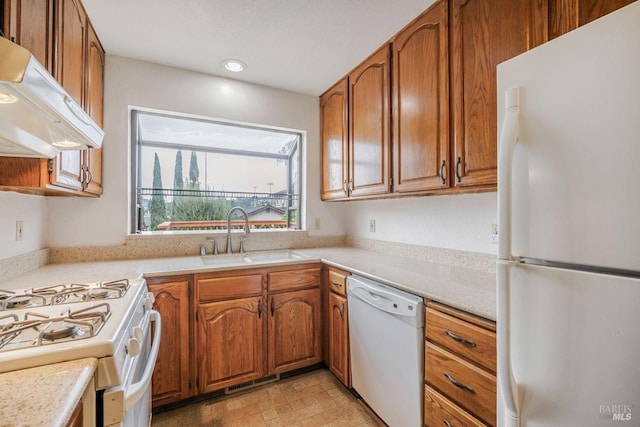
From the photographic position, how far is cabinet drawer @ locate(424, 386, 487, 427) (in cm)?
109

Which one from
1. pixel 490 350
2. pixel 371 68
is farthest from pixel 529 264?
pixel 371 68

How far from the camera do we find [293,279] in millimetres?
2008

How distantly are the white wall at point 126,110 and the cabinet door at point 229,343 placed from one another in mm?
917

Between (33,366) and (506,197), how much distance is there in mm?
1316

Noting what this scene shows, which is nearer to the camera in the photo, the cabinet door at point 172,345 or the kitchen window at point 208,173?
the cabinet door at point 172,345

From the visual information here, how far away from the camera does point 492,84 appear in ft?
4.05

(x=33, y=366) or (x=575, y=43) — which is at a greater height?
(x=575, y=43)

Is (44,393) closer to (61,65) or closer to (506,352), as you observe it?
(506,352)

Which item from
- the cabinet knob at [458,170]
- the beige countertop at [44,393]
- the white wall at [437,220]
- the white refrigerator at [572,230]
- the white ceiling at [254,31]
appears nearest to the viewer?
the beige countertop at [44,393]

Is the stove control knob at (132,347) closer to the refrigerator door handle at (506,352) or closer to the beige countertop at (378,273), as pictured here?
the beige countertop at (378,273)

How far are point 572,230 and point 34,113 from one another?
1.42 m

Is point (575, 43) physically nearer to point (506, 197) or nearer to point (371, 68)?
point (506, 197)

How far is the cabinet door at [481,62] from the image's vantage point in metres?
1.14

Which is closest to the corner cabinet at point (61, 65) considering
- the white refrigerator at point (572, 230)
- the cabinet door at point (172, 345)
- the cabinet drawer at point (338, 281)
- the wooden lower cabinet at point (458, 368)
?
the cabinet door at point (172, 345)
